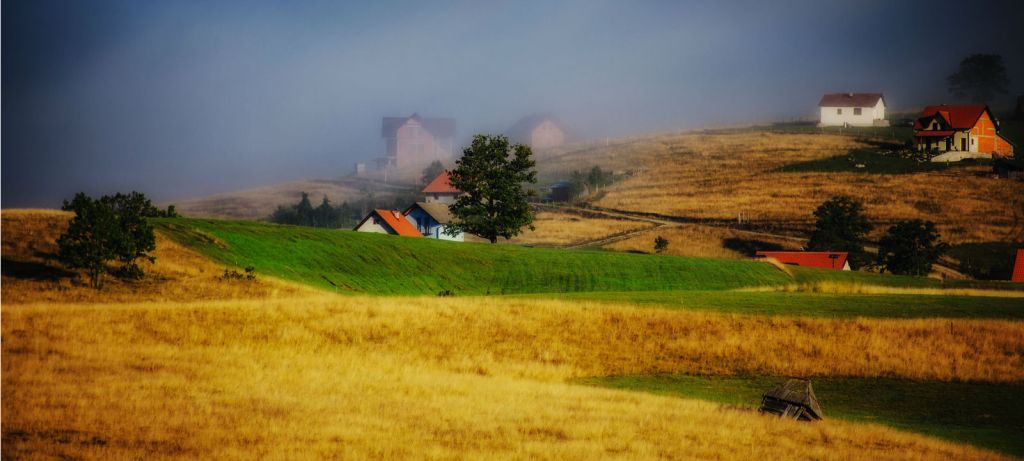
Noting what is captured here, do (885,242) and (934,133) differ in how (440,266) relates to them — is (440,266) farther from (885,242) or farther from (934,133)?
(934,133)

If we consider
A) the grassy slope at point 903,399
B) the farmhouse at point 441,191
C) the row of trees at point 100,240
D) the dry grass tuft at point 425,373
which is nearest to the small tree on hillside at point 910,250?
the dry grass tuft at point 425,373

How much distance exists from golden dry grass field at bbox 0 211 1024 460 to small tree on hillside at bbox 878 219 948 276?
161 feet

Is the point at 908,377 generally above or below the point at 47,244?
below

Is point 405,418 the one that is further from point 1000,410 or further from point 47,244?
point 47,244

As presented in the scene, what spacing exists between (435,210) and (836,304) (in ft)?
240

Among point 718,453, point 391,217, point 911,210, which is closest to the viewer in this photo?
point 718,453

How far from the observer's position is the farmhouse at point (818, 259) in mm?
92688

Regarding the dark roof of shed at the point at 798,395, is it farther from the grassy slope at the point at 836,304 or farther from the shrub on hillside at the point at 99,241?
the shrub on hillside at the point at 99,241

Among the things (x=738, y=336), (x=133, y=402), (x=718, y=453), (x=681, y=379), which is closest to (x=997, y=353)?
(x=738, y=336)

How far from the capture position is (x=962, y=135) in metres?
156

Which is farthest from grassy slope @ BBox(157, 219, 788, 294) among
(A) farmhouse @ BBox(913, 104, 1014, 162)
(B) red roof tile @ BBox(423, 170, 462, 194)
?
(A) farmhouse @ BBox(913, 104, 1014, 162)

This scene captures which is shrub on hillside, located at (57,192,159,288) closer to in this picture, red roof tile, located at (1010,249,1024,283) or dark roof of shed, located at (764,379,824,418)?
dark roof of shed, located at (764,379,824,418)

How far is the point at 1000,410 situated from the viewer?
32.5 meters

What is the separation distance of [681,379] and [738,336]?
233 inches
